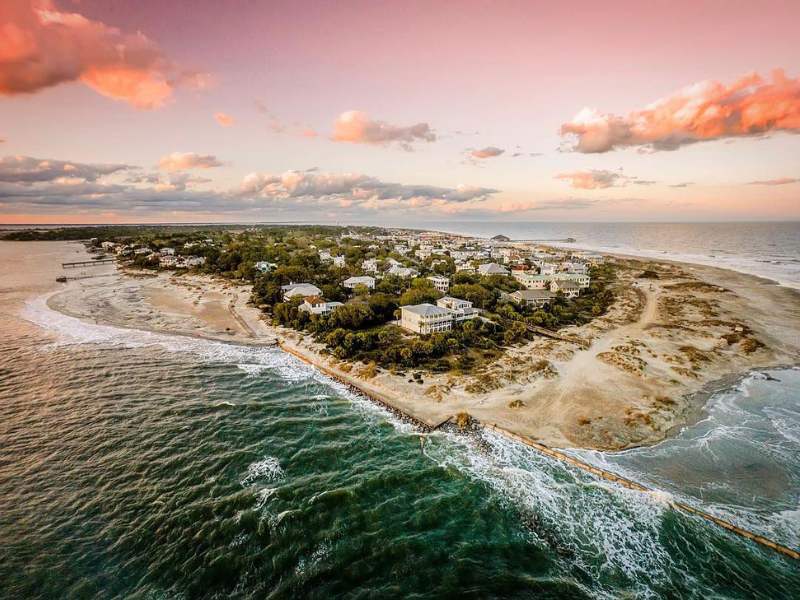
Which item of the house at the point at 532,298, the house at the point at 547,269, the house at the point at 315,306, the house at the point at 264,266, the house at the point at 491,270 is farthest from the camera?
the house at the point at 547,269

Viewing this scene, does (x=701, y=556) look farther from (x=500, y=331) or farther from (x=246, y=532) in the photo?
(x=500, y=331)

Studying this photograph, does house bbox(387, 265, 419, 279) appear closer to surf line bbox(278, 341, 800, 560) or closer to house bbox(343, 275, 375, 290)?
house bbox(343, 275, 375, 290)

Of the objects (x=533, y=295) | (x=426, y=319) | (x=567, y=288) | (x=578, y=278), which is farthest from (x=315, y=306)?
(x=578, y=278)

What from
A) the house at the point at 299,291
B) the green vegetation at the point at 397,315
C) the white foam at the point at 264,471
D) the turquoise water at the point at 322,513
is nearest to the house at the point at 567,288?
the green vegetation at the point at 397,315

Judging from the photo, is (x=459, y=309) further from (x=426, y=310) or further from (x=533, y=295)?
(x=533, y=295)

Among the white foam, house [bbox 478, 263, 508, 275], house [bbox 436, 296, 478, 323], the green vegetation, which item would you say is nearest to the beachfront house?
the green vegetation

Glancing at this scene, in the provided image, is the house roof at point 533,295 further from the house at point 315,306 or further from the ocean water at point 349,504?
the house at point 315,306
